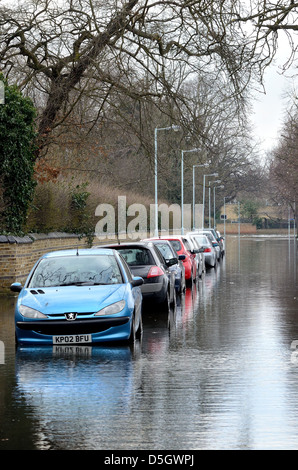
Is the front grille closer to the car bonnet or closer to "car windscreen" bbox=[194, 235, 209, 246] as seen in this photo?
the car bonnet

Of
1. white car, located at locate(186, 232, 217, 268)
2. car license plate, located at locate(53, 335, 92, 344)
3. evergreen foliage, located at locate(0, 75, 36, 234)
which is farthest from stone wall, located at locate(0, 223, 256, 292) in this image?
car license plate, located at locate(53, 335, 92, 344)

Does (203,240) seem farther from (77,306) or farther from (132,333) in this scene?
(77,306)

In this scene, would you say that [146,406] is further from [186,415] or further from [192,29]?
[192,29]

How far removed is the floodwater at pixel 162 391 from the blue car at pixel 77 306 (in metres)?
0.26

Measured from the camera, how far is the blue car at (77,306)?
1198 centimetres

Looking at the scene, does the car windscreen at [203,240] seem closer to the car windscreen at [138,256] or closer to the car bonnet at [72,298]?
the car windscreen at [138,256]

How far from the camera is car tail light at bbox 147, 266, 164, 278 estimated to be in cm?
1830

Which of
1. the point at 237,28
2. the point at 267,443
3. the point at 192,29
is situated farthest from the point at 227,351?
the point at 192,29

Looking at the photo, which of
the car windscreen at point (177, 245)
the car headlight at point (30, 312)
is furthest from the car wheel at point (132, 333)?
the car windscreen at point (177, 245)

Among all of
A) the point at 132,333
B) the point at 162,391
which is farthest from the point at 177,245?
the point at 162,391

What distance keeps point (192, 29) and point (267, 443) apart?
742 inches

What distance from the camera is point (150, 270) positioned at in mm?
18406

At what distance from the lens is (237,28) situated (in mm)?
22844

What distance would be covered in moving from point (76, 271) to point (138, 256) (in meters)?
5.46
